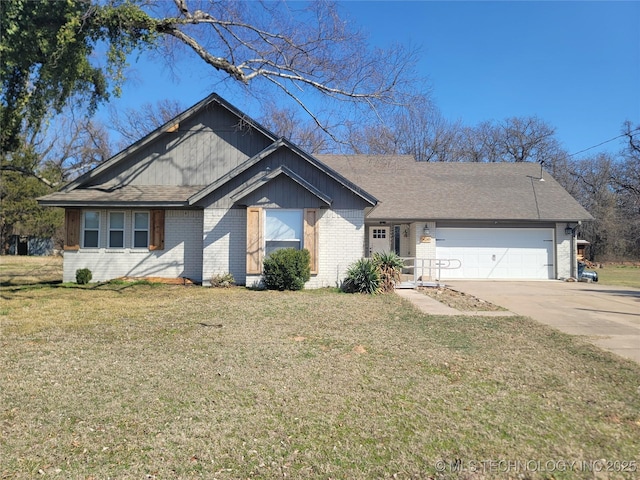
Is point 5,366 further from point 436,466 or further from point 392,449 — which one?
point 436,466

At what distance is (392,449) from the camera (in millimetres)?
2910

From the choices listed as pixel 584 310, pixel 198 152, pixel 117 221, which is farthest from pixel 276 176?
pixel 584 310

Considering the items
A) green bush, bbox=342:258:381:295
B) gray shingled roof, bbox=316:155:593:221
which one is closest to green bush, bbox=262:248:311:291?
green bush, bbox=342:258:381:295

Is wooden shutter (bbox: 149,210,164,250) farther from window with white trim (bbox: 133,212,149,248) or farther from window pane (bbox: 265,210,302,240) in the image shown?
window pane (bbox: 265,210,302,240)

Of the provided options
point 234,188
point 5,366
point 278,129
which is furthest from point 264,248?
point 278,129

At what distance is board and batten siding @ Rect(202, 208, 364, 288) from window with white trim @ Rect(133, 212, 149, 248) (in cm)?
259

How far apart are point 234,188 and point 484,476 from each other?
11.0m

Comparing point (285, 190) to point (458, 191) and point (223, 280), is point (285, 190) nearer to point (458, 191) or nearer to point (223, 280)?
point (223, 280)

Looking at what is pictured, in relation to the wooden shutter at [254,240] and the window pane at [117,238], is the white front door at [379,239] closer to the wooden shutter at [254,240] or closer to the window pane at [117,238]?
the wooden shutter at [254,240]

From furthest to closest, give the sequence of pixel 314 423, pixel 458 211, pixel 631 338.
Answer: pixel 458 211, pixel 631 338, pixel 314 423

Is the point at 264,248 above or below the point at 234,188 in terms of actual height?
below

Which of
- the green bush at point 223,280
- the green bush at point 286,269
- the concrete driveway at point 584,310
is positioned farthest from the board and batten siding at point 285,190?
the concrete driveway at point 584,310

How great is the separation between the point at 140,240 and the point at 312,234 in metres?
6.18

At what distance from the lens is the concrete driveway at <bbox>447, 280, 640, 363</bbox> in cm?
611
